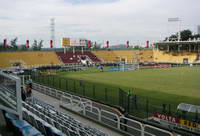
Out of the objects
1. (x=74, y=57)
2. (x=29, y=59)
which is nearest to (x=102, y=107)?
(x=29, y=59)

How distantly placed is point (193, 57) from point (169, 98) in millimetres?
53957

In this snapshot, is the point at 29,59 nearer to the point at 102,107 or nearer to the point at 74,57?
the point at 74,57

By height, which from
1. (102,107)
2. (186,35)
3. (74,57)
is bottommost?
(102,107)

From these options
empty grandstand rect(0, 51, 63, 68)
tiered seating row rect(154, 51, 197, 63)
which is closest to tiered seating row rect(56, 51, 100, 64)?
empty grandstand rect(0, 51, 63, 68)

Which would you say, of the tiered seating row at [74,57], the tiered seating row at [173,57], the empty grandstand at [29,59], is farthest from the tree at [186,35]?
the empty grandstand at [29,59]

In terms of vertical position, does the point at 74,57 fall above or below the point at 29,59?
above

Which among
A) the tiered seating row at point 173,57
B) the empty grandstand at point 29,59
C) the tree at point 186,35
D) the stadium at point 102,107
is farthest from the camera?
the tree at point 186,35

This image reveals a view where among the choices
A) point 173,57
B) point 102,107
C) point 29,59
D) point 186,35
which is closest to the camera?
point 102,107

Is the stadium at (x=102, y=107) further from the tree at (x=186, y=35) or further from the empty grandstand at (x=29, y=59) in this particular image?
the tree at (x=186, y=35)

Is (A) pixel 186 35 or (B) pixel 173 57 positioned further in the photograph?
(A) pixel 186 35

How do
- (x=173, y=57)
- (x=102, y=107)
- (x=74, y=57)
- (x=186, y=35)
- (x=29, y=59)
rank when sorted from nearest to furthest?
1. (x=102, y=107)
2. (x=29, y=59)
3. (x=74, y=57)
4. (x=173, y=57)
5. (x=186, y=35)

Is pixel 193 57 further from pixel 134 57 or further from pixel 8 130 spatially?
pixel 8 130

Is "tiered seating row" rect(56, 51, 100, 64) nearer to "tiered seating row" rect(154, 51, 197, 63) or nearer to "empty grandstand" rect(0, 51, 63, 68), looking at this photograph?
"empty grandstand" rect(0, 51, 63, 68)

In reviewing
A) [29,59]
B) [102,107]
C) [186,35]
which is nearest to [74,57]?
[29,59]
